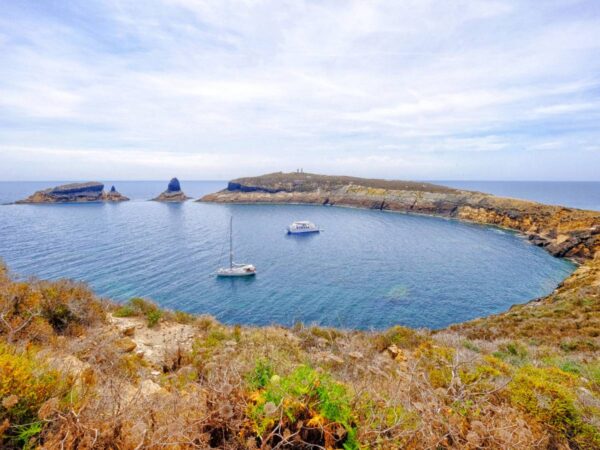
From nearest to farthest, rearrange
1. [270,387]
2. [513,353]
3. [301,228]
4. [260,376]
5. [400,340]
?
[270,387], [260,376], [513,353], [400,340], [301,228]

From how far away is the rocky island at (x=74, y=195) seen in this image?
3654 inches

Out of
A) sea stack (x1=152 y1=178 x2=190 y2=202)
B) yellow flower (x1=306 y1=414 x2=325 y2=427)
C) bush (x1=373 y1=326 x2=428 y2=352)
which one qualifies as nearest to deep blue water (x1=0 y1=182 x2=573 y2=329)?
bush (x1=373 y1=326 x2=428 y2=352)

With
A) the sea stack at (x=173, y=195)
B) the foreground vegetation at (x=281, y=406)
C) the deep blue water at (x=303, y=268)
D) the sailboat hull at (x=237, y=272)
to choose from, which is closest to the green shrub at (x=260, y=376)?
the foreground vegetation at (x=281, y=406)

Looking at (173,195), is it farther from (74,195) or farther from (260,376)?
(260,376)

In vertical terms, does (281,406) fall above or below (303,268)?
above

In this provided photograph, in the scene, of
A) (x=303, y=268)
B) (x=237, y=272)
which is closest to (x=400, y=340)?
(x=237, y=272)

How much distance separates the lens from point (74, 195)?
9775 cm

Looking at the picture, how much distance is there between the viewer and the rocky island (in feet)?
304

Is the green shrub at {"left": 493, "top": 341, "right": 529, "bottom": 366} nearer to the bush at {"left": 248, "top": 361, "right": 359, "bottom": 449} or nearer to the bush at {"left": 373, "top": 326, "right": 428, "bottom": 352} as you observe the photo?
the bush at {"left": 373, "top": 326, "right": 428, "bottom": 352}

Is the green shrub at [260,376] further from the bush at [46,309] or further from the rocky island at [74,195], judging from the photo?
the rocky island at [74,195]

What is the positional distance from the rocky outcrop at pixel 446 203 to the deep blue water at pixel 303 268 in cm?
437

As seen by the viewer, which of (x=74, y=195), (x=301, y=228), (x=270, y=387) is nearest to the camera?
(x=270, y=387)

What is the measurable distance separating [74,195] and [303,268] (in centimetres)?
10250

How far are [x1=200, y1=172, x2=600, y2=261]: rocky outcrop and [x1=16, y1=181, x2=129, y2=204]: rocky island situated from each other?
3683cm
